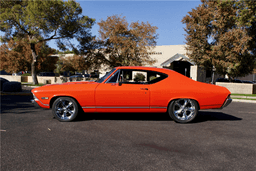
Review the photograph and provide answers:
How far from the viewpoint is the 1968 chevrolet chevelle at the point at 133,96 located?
588 cm

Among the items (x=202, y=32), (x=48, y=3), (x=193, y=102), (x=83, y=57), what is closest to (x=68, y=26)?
(x=48, y=3)

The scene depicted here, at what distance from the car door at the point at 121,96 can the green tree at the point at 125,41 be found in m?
19.5

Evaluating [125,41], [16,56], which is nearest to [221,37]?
[125,41]

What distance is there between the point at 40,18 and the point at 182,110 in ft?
69.1

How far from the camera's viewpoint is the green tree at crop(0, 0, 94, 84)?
71.8 ft

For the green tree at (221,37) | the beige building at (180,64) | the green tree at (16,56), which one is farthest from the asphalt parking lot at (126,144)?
the green tree at (16,56)

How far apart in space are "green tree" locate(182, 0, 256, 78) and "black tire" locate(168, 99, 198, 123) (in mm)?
13238

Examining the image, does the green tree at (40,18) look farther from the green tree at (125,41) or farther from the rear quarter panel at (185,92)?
the rear quarter panel at (185,92)

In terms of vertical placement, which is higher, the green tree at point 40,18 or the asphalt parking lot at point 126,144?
the green tree at point 40,18

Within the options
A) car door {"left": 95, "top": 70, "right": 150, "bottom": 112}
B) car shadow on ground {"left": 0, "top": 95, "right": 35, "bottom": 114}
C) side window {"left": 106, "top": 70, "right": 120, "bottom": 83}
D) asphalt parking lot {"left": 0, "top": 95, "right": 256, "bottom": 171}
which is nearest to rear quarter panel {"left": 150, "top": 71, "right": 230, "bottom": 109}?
car door {"left": 95, "top": 70, "right": 150, "bottom": 112}

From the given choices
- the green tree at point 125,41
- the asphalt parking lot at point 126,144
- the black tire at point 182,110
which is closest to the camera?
the asphalt parking lot at point 126,144

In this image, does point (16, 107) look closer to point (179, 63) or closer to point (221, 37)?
point (221, 37)

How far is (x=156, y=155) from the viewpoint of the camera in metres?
3.65

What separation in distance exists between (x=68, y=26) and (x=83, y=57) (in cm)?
511
